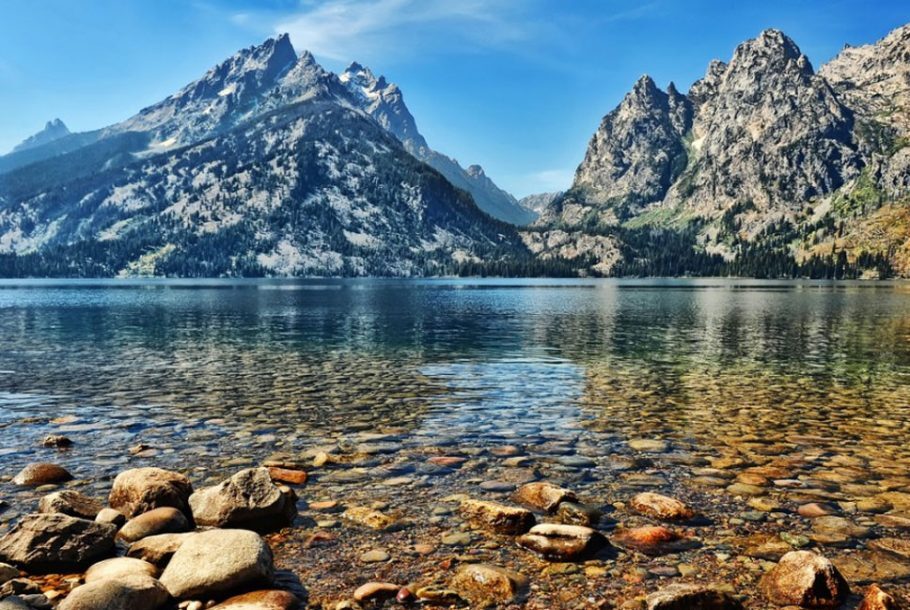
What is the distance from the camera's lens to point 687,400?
30750 mm

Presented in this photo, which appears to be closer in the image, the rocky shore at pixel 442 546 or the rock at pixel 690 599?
the rock at pixel 690 599

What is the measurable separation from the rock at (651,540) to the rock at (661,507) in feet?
2.94

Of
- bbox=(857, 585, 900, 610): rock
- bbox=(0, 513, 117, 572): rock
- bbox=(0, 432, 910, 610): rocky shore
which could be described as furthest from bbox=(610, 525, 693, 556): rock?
bbox=(0, 513, 117, 572): rock

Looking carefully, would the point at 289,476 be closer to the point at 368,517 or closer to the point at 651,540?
the point at 368,517

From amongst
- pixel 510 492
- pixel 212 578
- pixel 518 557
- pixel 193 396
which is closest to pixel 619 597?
pixel 518 557

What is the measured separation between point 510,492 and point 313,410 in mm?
14210

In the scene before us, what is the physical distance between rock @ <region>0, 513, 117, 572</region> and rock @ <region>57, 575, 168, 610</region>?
2270 mm

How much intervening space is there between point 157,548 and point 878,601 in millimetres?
13178

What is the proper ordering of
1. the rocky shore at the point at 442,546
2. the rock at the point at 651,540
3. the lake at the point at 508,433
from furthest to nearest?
the lake at the point at 508,433 < the rock at the point at 651,540 < the rocky shore at the point at 442,546

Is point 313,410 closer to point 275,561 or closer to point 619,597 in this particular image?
point 275,561

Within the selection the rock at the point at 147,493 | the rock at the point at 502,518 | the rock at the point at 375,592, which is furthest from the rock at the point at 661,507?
the rock at the point at 147,493

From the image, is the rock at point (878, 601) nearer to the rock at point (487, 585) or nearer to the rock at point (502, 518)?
the rock at point (487, 585)

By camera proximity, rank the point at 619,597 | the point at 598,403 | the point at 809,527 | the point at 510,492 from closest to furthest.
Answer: the point at 619,597, the point at 809,527, the point at 510,492, the point at 598,403

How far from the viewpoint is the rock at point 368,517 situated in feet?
46.3
